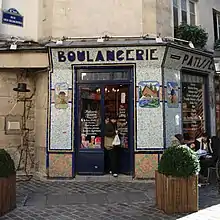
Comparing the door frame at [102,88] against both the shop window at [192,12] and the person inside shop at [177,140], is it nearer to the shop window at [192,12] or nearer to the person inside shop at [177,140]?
the person inside shop at [177,140]

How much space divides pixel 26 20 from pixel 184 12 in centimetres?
490

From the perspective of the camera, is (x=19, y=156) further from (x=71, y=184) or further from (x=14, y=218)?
(x=14, y=218)

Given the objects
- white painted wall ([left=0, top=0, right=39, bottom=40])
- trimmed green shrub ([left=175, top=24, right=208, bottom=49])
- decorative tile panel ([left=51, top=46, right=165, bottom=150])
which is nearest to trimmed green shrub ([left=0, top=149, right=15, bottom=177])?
decorative tile panel ([left=51, top=46, right=165, bottom=150])

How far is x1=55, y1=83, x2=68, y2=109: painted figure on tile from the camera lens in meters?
8.38

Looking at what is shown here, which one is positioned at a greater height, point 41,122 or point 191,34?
point 191,34

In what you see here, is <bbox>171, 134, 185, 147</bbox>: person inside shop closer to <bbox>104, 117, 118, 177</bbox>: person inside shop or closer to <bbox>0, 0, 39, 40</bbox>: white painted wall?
<bbox>104, 117, 118, 177</bbox>: person inside shop

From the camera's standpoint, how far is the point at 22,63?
8.39m

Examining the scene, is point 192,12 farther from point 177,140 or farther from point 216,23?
point 177,140

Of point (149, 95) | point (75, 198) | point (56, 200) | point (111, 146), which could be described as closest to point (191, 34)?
point (149, 95)

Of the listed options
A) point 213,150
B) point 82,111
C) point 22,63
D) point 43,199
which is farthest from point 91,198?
point 22,63

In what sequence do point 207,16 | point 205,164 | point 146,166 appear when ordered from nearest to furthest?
1. point 205,164
2. point 146,166
3. point 207,16

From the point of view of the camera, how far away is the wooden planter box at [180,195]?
18.4 feet

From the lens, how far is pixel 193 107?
9.71 metres

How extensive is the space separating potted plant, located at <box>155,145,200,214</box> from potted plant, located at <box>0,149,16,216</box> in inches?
111
